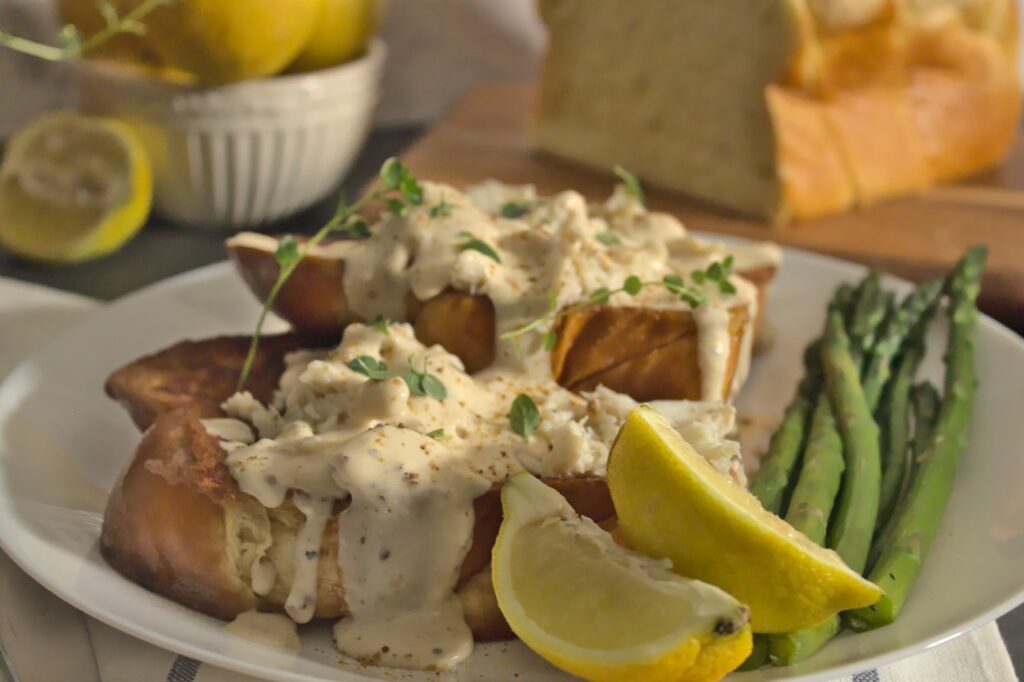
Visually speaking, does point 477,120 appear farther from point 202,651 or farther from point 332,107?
point 202,651

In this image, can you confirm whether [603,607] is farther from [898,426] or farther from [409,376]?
[898,426]

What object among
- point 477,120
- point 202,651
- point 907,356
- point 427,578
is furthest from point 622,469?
point 477,120

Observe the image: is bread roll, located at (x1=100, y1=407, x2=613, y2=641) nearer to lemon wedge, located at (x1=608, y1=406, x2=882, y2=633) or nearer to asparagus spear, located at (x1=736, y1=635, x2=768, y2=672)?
lemon wedge, located at (x1=608, y1=406, x2=882, y2=633)

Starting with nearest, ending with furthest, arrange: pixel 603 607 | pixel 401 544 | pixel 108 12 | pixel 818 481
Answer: pixel 603 607 → pixel 401 544 → pixel 818 481 → pixel 108 12

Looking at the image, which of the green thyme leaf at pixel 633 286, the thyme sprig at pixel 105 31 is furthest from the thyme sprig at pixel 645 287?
the thyme sprig at pixel 105 31

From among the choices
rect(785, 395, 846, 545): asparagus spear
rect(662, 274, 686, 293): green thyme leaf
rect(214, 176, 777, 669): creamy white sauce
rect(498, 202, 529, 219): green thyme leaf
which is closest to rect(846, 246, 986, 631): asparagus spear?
rect(785, 395, 846, 545): asparagus spear

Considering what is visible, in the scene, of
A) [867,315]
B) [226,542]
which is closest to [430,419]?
[226,542]
